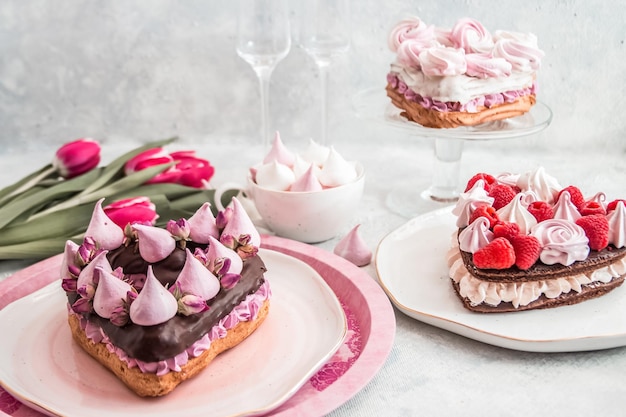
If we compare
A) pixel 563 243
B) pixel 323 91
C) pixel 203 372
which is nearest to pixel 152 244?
pixel 203 372

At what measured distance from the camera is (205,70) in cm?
257

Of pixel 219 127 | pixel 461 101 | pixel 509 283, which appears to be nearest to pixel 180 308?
pixel 509 283

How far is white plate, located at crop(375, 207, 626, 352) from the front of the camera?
4.35 ft

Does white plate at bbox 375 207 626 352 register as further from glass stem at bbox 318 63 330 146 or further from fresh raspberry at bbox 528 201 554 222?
glass stem at bbox 318 63 330 146

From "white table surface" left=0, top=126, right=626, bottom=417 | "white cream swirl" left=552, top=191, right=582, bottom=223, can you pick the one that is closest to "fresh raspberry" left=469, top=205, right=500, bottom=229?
"white cream swirl" left=552, top=191, right=582, bottom=223

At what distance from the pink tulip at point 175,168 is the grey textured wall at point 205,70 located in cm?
58

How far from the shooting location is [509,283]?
→ 1.39 m

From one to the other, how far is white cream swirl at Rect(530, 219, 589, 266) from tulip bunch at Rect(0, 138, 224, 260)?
0.82 metres

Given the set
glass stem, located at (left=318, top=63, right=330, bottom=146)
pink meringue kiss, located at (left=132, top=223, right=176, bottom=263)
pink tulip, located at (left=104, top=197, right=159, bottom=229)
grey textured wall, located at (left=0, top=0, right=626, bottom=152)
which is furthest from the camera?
grey textured wall, located at (left=0, top=0, right=626, bottom=152)

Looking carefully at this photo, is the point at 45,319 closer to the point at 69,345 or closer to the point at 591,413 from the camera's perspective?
the point at 69,345

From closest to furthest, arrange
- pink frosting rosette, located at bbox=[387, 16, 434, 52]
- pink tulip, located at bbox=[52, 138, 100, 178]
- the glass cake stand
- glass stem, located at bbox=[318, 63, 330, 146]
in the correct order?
the glass cake stand < pink frosting rosette, located at bbox=[387, 16, 434, 52] < pink tulip, located at bbox=[52, 138, 100, 178] < glass stem, located at bbox=[318, 63, 330, 146]

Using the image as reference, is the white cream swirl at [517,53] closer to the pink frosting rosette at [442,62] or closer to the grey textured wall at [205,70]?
the pink frosting rosette at [442,62]

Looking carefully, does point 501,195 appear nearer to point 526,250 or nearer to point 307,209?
point 526,250

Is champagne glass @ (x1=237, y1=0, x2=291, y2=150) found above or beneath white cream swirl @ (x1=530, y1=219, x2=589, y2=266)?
above
